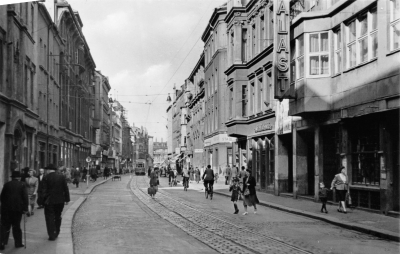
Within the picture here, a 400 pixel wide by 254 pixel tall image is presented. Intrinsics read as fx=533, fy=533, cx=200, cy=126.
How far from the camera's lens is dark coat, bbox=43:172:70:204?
13.3 meters

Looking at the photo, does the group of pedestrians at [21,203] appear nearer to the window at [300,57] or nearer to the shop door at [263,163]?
the window at [300,57]

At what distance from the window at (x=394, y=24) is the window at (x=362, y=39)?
1152 mm

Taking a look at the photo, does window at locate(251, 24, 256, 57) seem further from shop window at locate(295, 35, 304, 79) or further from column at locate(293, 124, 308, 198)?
shop window at locate(295, 35, 304, 79)

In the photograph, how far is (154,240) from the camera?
1278cm

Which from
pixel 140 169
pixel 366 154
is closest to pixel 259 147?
pixel 366 154

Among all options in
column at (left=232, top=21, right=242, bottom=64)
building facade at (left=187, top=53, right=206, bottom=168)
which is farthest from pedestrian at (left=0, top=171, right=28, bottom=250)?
building facade at (left=187, top=53, right=206, bottom=168)

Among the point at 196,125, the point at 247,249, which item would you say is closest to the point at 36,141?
the point at 247,249

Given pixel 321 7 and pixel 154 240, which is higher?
pixel 321 7

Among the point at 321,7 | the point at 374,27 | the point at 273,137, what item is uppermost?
the point at 321,7

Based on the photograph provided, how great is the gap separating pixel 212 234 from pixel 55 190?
13.8ft

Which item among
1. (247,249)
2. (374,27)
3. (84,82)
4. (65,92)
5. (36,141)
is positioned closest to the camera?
(247,249)

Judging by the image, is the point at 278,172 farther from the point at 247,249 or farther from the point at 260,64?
the point at 247,249

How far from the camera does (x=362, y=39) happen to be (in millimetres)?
20250

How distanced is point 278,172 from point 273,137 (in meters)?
2.48
